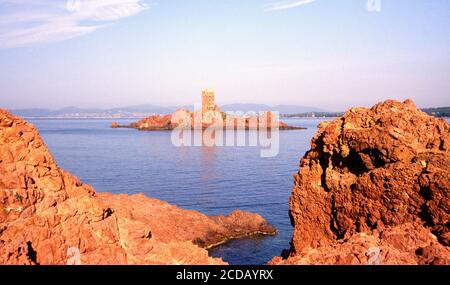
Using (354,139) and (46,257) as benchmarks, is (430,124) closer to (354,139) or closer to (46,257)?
(354,139)

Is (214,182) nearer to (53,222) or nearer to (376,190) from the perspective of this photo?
(376,190)

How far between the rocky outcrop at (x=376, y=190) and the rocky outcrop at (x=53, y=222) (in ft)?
10.3

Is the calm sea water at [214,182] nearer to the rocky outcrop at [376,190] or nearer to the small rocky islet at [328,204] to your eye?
the rocky outcrop at [376,190]

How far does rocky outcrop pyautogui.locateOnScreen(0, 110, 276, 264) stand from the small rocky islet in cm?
2

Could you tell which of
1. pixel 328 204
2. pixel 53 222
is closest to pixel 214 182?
pixel 328 204

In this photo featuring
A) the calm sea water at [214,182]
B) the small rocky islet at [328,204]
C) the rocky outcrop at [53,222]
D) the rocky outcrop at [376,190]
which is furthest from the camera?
the calm sea water at [214,182]

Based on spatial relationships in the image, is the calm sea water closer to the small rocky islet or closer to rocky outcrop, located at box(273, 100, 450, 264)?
rocky outcrop, located at box(273, 100, 450, 264)

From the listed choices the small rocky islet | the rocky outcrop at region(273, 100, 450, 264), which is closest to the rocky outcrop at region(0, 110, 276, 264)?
the small rocky islet

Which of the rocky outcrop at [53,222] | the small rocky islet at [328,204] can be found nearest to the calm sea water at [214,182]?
the small rocky islet at [328,204]

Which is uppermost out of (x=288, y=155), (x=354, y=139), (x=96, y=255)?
(x=354, y=139)

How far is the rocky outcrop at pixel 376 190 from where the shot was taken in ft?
29.2
